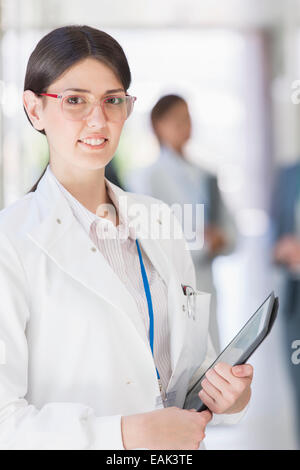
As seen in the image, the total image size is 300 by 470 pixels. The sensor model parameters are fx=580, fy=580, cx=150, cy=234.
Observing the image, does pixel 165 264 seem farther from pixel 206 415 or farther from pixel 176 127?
pixel 176 127

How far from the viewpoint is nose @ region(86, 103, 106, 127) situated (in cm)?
73

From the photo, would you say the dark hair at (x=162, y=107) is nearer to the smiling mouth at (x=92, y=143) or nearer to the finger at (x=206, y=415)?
the smiling mouth at (x=92, y=143)

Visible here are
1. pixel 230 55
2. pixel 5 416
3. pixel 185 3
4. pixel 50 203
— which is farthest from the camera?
pixel 230 55

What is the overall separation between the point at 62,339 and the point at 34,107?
0.30 metres

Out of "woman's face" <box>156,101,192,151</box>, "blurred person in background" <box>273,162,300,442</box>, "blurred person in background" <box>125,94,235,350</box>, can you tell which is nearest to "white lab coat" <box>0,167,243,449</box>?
"blurred person in background" <box>125,94,235,350</box>

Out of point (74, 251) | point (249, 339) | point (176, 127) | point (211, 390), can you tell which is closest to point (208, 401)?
point (211, 390)

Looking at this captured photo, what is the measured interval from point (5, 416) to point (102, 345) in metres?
0.14

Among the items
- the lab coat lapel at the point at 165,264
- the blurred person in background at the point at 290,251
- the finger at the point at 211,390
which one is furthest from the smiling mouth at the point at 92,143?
the blurred person in background at the point at 290,251

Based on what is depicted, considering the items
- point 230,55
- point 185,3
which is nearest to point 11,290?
point 185,3

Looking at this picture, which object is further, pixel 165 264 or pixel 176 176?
pixel 176 176

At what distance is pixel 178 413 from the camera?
71 centimetres

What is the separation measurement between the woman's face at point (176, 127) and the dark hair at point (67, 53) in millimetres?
325

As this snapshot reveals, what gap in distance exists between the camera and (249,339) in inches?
27.0

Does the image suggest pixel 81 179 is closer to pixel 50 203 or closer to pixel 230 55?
pixel 50 203
